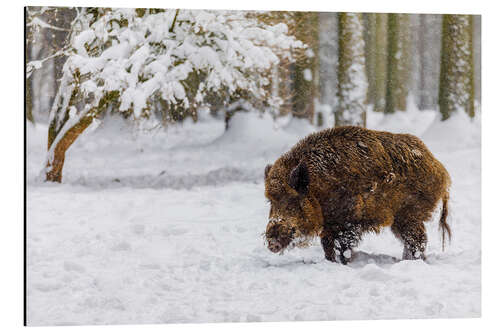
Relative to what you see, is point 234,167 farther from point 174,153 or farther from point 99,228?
point 99,228

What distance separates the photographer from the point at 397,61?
17.9ft

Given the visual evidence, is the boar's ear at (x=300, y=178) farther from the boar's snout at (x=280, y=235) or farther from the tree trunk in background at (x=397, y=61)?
the tree trunk in background at (x=397, y=61)

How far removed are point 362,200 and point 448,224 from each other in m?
0.95

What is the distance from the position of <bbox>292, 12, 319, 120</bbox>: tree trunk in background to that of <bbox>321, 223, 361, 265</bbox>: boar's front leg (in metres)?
0.96

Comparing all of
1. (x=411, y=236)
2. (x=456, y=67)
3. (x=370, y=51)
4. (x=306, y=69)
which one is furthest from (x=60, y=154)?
(x=456, y=67)

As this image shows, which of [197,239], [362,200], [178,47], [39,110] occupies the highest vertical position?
[178,47]

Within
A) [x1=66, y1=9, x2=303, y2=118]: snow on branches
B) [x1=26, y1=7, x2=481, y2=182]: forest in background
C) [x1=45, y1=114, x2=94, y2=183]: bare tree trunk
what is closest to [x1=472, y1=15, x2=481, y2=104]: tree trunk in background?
[x1=26, y1=7, x2=481, y2=182]: forest in background

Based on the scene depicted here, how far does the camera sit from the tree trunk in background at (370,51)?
17.9 feet

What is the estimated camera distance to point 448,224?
5.38 m

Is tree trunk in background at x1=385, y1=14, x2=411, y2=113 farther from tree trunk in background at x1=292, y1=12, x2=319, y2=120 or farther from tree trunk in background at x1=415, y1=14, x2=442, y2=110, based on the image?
tree trunk in background at x1=292, y1=12, x2=319, y2=120

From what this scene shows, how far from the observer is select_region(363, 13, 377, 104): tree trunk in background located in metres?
5.45
